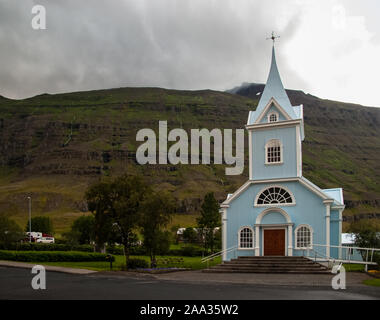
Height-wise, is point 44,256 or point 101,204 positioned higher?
point 101,204

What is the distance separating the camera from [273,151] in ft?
121

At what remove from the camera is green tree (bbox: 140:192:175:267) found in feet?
110

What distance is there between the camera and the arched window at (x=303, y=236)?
3428 centimetres

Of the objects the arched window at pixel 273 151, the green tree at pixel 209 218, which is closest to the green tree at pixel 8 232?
the green tree at pixel 209 218

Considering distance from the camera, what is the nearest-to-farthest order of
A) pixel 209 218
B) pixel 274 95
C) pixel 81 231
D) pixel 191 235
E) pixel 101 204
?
pixel 101 204
pixel 274 95
pixel 209 218
pixel 81 231
pixel 191 235

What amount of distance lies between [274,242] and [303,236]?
2.15 metres

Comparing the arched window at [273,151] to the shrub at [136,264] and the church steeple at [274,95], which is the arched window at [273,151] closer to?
the church steeple at [274,95]

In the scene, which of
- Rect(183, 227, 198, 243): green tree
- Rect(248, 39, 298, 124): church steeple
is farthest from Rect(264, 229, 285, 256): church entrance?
Rect(183, 227, 198, 243): green tree

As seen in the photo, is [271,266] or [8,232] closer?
[271,266]

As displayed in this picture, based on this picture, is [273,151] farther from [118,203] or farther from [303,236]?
[118,203]

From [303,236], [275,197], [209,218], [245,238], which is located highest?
[275,197]

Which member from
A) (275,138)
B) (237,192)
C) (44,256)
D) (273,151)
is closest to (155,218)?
(237,192)
